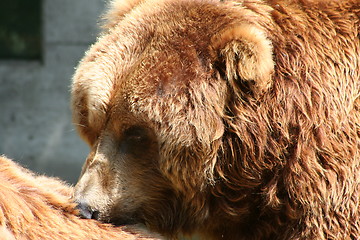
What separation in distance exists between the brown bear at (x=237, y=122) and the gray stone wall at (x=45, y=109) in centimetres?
Result: 564

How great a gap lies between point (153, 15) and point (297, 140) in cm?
114

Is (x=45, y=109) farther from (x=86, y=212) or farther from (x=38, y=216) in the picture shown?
(x=38, y=216)

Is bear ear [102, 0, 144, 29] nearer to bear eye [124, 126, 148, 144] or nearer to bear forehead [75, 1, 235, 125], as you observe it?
bear forehead [75, 1, 235, 125]

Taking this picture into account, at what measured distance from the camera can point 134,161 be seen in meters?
3.53

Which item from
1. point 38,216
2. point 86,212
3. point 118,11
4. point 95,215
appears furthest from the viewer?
point 118,11

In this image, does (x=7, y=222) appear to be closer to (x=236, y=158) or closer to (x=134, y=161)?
(x=134, y=161)

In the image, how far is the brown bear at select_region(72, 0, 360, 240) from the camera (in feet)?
11.0

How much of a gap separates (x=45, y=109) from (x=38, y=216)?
6.74 meters

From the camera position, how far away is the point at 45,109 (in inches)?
368

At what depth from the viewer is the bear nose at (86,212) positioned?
10.1 ft

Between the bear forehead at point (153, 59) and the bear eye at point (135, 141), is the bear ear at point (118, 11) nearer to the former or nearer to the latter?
the bear forehead at point (153, 59)

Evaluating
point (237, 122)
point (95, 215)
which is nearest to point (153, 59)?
point (237, 122)

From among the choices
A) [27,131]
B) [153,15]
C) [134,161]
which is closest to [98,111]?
[134,161]

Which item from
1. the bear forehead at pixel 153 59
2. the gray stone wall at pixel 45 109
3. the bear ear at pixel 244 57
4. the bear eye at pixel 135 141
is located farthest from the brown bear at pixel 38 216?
the gray stone wall at pixel 45 109
